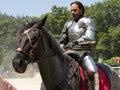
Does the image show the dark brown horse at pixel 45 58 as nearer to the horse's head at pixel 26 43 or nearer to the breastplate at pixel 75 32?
the horse's head at pixel 26 43

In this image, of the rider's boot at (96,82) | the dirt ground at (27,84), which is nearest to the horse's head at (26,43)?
the rider's boot at (96,82)

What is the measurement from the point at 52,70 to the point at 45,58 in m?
0.34

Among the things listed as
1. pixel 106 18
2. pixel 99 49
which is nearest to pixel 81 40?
pixel 99 49

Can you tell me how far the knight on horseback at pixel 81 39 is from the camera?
28.0ft

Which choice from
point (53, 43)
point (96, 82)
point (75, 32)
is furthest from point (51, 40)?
point (96, 82)

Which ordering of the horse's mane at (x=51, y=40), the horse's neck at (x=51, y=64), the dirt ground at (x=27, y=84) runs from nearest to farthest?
the horse's mane at (x=51, y=40) → the horse's neck at (x=51, y=64) → the dirt ground at (x=27, y=84)

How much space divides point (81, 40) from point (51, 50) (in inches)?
32.6

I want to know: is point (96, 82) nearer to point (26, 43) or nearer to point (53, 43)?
point (53, 43)

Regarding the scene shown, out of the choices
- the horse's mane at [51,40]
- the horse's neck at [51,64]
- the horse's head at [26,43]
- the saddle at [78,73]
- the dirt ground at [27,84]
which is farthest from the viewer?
the dirt ground at [27,84]

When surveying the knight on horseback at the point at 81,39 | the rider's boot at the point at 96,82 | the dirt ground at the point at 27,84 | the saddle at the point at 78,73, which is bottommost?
the dirt ground at the point at 27,84

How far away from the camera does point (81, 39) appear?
8.48 m

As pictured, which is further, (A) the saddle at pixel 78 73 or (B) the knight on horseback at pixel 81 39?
(B) the knight on horseback at pixel 81 39

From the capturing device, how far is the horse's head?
7039 mm

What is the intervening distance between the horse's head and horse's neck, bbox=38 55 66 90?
20.4 inches
